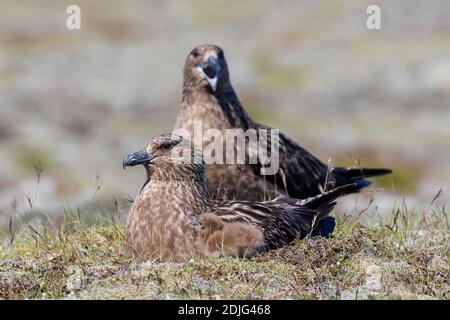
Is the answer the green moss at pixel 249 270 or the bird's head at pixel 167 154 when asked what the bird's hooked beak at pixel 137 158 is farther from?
the green moss at pixel 249 270

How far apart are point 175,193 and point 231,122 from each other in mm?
2424

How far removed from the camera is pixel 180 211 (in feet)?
24.1

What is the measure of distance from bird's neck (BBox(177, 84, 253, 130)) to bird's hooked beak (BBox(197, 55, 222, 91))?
0.40ft

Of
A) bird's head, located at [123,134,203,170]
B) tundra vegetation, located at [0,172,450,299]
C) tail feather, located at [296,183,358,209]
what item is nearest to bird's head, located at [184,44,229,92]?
tail feather, located at [296,183,358,209]

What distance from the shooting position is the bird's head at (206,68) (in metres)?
10.0

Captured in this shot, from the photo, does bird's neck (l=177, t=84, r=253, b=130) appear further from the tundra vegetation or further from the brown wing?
the tundra vegetation

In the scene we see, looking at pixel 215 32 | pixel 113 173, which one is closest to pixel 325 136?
pixel 113 173

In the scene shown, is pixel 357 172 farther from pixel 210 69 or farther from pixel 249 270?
pixel 249 270

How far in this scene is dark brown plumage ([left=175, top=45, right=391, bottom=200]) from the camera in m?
9.41

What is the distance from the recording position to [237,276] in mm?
6270

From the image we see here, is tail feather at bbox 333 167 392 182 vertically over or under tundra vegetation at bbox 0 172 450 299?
over

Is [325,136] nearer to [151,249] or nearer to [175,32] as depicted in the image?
[175,32]

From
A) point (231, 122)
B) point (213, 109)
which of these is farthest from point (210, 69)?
point (231, 122)
